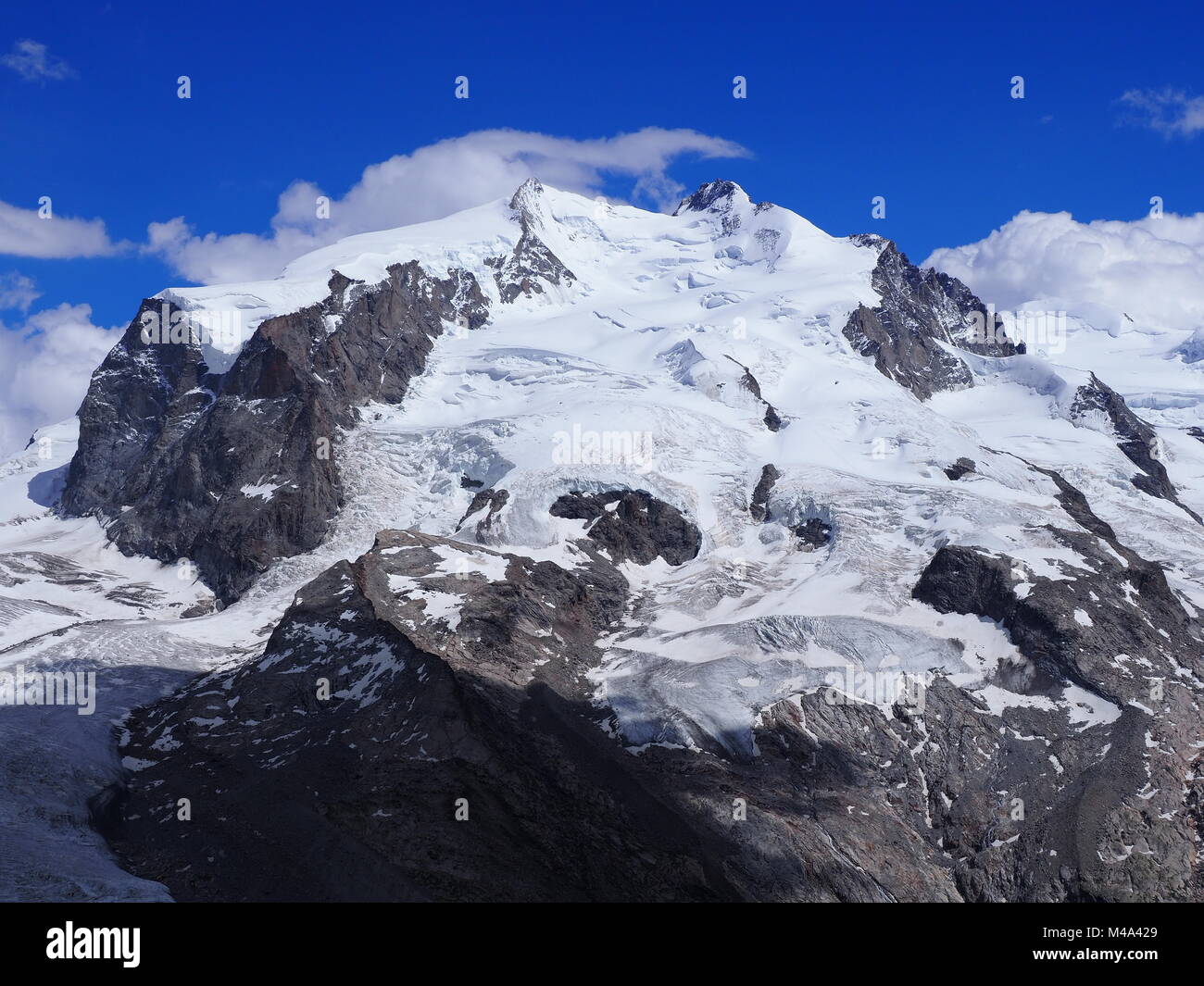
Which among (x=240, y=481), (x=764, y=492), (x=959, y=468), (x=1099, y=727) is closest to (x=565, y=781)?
(x=1099, y=727)

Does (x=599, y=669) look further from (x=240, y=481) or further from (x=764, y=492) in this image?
(x=240, y=481)

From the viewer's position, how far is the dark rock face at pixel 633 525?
161125 millimetres

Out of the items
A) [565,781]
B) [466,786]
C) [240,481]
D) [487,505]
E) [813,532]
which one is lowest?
[565,781]

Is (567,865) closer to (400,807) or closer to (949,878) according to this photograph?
(400,807)

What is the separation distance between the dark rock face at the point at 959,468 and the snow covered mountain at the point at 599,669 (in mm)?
432

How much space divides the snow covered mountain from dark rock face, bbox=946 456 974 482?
0.43 meters

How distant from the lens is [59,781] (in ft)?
313

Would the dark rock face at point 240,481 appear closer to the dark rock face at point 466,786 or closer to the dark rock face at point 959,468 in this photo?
the dark rock face at point 466,786

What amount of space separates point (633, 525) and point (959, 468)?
51.5m

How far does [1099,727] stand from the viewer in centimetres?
11562

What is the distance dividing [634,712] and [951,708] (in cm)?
3099

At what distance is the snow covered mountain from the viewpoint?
294 feet

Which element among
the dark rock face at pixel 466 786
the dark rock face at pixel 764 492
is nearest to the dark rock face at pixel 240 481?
the dark rock face at pixel 466 786
